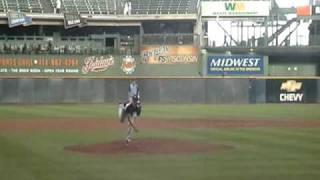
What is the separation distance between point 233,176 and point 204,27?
50499mm

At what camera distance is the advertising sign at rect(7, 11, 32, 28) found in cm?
5559

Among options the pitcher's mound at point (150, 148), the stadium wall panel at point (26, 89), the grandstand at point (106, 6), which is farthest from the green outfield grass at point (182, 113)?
the grandstand at point (106, 6)

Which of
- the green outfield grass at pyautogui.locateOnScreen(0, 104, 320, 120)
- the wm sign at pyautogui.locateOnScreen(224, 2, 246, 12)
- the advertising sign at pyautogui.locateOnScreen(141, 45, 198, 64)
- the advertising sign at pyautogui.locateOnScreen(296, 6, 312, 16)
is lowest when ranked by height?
the green outfield grass at pyautogui.locateOnScreen(0, 104, 320, 120)

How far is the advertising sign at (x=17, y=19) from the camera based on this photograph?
55594 millimetres

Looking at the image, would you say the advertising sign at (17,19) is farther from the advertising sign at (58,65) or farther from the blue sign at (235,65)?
the blue sign at (235,65)

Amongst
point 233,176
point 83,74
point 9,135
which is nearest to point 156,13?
point 83,74

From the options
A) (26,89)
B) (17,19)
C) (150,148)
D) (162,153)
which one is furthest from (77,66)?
(162,153)

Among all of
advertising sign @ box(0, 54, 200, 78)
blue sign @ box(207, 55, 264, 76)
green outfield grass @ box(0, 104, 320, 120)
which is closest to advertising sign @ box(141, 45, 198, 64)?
advertising sign @ box(0, 54, 200, 78)

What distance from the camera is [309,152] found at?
15211 mm

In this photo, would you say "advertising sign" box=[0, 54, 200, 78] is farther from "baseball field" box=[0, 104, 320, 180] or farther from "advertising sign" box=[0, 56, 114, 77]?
"baseball field" box=[0, 104, 320, 180]

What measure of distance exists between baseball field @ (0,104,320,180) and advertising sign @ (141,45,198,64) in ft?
94.8

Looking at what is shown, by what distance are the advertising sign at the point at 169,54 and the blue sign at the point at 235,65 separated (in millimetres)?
1709

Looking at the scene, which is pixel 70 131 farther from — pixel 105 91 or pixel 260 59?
pixel 260 59

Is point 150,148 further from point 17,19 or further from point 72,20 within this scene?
point 72,20
